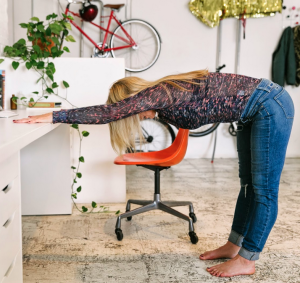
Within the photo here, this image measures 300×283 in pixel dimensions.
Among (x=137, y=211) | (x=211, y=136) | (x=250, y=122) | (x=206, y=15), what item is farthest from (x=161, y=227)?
(x=206, y=15)

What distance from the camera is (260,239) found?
1674 millimetres

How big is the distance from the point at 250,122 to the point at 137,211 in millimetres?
972

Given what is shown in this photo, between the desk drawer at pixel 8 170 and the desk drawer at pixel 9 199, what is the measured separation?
0.02 m

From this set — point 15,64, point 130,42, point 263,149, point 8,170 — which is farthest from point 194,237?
point 130,42

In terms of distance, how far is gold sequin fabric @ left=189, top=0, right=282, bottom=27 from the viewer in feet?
15.6

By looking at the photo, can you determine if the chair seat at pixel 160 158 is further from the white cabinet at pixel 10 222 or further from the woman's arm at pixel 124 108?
the white cabinet at pixel 10 222

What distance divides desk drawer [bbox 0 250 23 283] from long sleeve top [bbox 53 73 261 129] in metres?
0.57

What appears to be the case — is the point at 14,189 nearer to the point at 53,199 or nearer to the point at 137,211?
the point at 137,211

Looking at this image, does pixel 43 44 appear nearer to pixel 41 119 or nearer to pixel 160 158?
pixel 160 158

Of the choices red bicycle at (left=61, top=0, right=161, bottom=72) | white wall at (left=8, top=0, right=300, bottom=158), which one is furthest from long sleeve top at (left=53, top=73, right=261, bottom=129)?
white wall at (left=8, top=0, right=300, bottom=158)

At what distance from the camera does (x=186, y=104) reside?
5.16ft

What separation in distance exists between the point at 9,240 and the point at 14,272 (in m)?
0.16

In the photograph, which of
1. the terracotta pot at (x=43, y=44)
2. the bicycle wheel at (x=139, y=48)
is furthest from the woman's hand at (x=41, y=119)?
the bicycle wheel at (x=139, y=48)

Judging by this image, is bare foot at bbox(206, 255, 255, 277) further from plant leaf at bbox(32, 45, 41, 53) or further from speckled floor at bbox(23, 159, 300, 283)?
plant leaf at bbox(32, 45, 41, 53)
